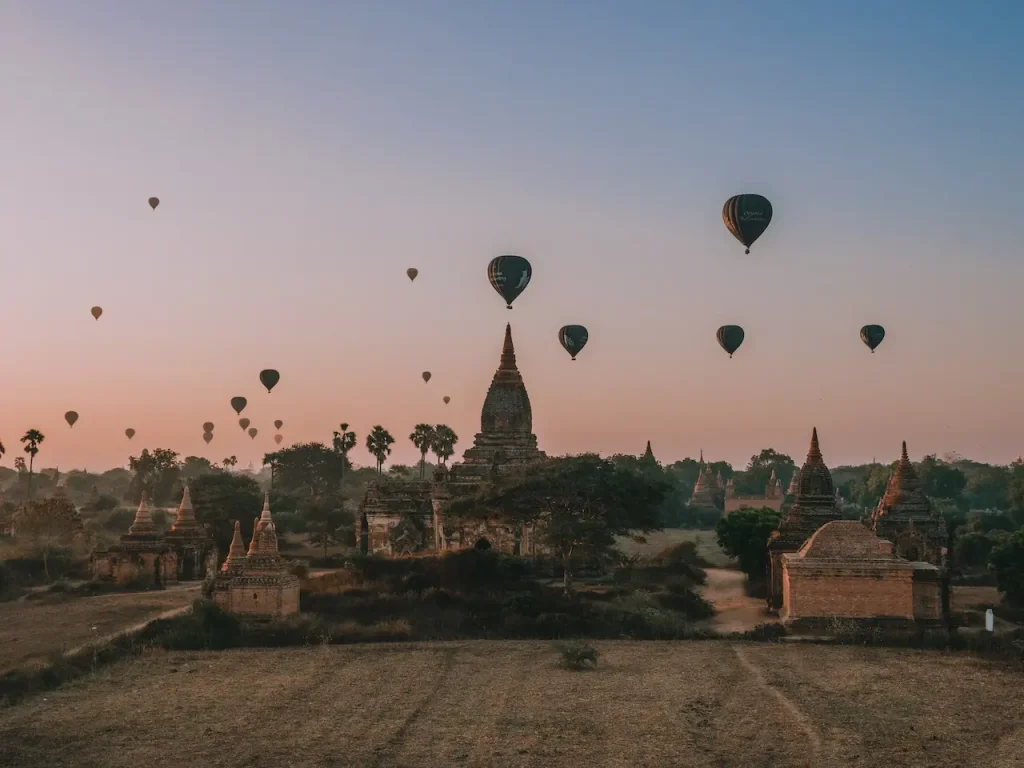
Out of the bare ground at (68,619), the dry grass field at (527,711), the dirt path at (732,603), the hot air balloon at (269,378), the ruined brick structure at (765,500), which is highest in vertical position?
the hot air balloon at (269,378)

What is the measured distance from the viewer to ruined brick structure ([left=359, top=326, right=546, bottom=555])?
4353 cm

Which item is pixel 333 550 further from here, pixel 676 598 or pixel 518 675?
pixel 518 675

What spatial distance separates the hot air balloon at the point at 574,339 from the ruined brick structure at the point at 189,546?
17.2 metres

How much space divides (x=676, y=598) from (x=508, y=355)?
17.1 metres

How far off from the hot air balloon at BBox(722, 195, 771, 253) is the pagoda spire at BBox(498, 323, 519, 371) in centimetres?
1295

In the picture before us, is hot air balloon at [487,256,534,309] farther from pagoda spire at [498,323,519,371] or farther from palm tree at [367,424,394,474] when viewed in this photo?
palm tree at [367,424,394,474]

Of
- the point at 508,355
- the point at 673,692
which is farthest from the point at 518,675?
the point at 508,355

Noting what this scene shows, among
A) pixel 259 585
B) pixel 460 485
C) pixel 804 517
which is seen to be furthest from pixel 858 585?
pixel 460 485

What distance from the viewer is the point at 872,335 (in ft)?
153

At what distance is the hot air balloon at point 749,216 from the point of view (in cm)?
3750

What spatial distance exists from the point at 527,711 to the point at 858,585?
1185 centimetres

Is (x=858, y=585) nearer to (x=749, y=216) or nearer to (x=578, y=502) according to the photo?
(x=578, y=502)

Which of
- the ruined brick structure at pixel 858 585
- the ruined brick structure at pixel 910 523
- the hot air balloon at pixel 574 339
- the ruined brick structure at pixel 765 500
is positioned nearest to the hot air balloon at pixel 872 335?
the ruined brick structure at pixel 910 523

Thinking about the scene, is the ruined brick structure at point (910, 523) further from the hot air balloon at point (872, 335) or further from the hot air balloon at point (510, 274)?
the hot air balloon at point (510, 274)
